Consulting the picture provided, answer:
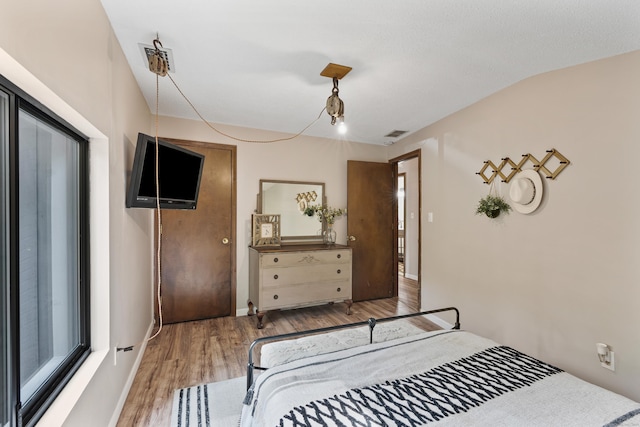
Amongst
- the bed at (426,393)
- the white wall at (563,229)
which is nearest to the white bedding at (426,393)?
the bed at (426,393)

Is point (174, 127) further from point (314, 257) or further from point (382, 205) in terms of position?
point (382, 205)

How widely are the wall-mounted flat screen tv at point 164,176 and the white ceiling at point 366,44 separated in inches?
25.6

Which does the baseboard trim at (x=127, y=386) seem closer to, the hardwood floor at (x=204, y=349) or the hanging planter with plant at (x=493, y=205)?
the hardwood floor at (x=204, y=349)

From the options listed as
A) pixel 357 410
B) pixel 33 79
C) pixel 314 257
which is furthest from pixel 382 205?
pixel 33 79

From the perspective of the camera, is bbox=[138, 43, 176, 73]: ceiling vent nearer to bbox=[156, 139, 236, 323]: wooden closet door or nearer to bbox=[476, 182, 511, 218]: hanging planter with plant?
bbox=[156, 139, 236, 323]: wooden closet door

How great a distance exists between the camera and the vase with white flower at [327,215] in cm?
395

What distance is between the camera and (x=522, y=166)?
2.43 metres

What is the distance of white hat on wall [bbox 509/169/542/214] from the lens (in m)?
2.30

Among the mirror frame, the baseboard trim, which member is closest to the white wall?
the mirror frame

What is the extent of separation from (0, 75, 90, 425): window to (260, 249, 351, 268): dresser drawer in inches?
71.1

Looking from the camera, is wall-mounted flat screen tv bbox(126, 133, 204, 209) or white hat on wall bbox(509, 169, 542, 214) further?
white hat on wall bbox(509, 169, 542, 214)

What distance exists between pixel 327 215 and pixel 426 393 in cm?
283

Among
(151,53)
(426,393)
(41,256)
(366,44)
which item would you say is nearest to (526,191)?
(366,44)

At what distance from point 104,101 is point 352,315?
319cm
